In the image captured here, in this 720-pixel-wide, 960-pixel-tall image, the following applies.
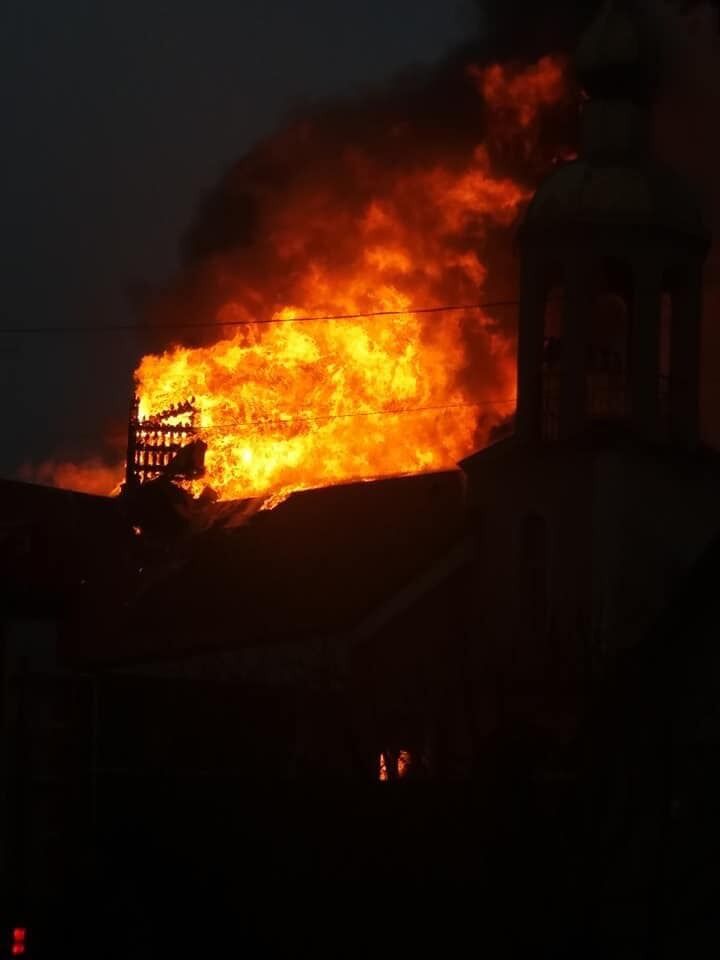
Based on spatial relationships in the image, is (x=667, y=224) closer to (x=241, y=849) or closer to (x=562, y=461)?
(x=562, y=461)

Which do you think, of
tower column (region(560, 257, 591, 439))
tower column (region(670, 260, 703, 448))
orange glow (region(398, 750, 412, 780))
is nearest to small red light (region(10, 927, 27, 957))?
orange glow (region(398, 750, 412, 780))

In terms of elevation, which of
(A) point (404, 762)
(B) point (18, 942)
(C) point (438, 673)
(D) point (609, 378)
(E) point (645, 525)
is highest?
(D) point (609, 378)

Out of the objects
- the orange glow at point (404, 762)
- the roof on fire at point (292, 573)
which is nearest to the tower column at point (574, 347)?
the roof on fire at point (292, 573)

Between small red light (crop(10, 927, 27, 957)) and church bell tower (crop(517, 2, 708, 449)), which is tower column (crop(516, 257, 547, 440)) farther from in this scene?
small red light (crop(10, 927, 27, 957))

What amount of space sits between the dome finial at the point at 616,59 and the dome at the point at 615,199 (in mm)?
1137

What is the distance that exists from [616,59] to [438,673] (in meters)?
9.28

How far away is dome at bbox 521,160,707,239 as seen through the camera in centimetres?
4941

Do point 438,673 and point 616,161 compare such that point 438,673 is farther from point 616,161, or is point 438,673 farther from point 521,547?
point 616,161

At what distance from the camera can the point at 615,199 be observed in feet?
162

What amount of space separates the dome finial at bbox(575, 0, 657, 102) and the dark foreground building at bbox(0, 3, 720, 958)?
0.05 meters

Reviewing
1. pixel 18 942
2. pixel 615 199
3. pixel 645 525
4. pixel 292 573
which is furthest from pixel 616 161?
pixel 18 942

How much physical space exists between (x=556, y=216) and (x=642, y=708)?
47.8 ft

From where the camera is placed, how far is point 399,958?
118 ft

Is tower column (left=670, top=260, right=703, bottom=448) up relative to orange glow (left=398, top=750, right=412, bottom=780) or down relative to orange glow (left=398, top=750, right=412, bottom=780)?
up
